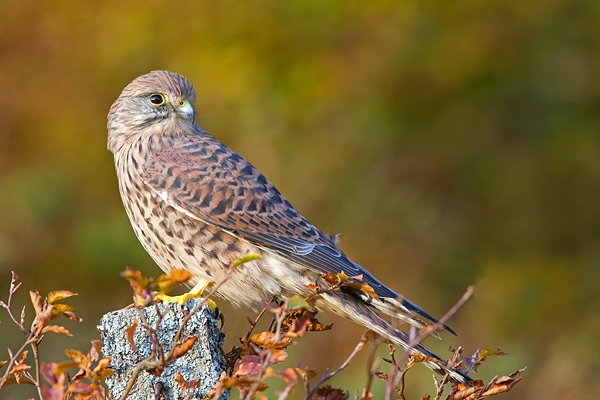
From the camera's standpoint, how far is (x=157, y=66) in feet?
22.6

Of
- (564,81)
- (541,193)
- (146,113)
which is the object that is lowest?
(146,113)

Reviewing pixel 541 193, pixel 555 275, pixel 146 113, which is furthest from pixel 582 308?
pixel 146 113

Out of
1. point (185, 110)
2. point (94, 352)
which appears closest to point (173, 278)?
point (94, 352)

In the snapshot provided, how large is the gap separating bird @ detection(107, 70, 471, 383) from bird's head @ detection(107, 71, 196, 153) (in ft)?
0.60

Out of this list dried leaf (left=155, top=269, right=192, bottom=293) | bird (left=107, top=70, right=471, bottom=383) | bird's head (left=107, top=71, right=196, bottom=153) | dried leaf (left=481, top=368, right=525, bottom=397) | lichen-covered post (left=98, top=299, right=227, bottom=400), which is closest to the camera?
dried leaf (left=155, top=269, right=192, bottom=293)

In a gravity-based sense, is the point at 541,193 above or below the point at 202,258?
above

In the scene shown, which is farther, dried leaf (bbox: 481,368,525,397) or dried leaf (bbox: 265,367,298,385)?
dried leaf (bbox: 481,368,525,397)

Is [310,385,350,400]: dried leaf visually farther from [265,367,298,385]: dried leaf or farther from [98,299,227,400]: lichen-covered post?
[98,299,227,400]: lichen-covered post

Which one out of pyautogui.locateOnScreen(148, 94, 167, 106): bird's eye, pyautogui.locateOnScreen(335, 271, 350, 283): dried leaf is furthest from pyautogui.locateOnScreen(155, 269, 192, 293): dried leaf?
pyautogui.locateOnScreen(148, 94, 167, 106): bird's eye

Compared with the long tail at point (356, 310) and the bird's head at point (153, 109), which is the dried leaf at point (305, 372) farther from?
the bird's head at point (153, 109)

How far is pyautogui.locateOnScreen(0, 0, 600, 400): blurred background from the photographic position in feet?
21.4

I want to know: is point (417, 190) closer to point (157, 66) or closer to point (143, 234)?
point (157, 66)

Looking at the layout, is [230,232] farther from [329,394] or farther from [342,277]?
[329,394]

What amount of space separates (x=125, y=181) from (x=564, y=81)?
17.6ft
